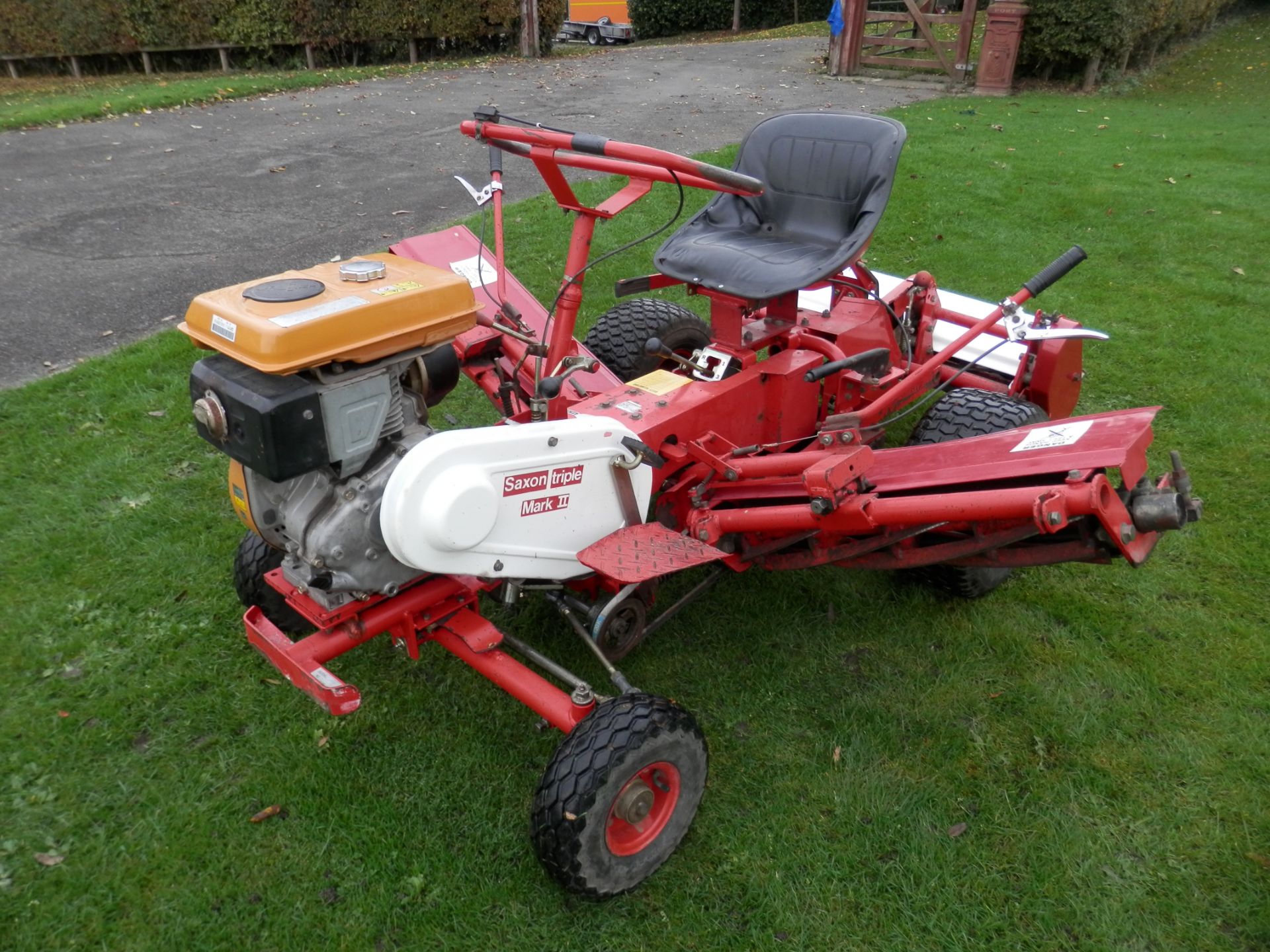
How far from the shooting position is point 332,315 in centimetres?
223

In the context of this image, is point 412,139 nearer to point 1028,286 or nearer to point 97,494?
point 97,494

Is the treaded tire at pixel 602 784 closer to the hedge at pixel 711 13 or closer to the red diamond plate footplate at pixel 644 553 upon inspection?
the red diamond plate footplate at pixel 644 553

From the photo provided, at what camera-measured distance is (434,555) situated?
240 centimetres

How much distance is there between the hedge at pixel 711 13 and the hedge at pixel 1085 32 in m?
11.6

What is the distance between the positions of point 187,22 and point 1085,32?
12.7 m

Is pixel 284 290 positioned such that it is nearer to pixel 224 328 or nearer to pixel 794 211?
pixel 224 328

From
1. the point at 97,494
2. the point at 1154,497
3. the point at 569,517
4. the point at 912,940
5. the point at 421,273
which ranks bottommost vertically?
the point at 912,940

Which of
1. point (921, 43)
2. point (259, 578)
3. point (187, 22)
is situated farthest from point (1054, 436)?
point (187, 22)

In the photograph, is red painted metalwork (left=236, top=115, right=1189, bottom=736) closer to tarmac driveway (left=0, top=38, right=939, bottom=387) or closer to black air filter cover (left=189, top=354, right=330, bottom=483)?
black air filter cover (left=189, top=354, right=330, bottom=483)

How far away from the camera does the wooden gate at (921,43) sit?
1273 centimetres

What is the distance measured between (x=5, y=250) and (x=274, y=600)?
502 cm

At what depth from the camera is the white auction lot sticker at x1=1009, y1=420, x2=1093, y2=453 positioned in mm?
2488

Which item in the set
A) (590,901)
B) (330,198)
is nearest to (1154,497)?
(590,901)

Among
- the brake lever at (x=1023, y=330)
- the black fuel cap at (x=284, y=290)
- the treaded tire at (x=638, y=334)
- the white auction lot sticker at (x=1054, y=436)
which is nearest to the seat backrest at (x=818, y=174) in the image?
the treaded tire at (x=638, y=334)
